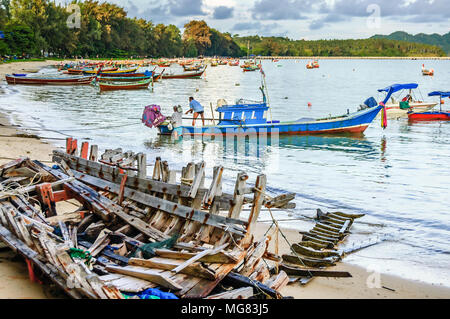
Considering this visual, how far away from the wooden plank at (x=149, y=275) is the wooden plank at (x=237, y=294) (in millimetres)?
443

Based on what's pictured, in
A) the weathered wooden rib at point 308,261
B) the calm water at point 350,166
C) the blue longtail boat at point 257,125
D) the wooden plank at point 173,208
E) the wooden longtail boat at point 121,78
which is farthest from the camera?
the wooden longtail boat at point 121,78

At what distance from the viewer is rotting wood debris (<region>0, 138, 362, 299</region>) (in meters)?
4.98

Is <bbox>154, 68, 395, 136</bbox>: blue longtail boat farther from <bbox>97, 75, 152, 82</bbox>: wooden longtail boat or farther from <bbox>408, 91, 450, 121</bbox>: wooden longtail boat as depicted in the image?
<bbox>97, 75, 152, 82</bbox>: wooden longtail boat

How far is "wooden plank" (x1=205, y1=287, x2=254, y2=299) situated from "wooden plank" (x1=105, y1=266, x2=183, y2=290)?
1.45ft

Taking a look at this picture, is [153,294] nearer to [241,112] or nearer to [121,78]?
[241,112]

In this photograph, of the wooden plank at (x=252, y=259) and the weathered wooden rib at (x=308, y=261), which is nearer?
the wooden plank at (x=252, y=259)

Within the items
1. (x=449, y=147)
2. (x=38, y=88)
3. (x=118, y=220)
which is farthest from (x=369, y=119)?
(x=38, y=88)

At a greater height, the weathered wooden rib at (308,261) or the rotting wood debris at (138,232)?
the rotting wood debris at (138,232)

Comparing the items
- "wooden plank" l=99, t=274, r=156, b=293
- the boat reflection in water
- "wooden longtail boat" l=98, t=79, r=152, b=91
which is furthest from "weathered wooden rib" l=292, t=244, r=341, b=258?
"wooden longtail boat" l=98, t=79, r=152, b=91

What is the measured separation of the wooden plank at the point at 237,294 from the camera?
484cm

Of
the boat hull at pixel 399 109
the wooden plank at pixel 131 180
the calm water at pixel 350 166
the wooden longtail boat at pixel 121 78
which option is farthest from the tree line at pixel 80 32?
the wooden plank at pixel 131 180

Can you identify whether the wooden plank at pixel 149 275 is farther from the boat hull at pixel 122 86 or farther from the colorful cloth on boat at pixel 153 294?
the boat hull at pixel 122 86

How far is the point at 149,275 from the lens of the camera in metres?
5.00

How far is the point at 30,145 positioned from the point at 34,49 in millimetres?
75414
